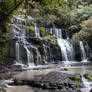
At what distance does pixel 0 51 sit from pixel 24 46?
6.71 ft

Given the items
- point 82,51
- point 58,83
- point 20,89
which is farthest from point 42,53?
point 20,89

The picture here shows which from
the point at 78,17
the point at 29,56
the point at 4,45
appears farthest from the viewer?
the point at 78,17

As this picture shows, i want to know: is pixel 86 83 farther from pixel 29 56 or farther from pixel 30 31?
pixel 30 31

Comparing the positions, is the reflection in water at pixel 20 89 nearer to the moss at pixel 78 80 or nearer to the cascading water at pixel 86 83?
the moss at pixel 78 80

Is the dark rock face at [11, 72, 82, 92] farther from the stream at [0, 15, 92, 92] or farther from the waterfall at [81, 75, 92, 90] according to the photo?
the stream at [0, 15, 92, 92]

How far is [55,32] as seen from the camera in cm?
2127

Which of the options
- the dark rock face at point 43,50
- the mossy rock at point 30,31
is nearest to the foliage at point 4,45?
the dark rock face at point 43,50

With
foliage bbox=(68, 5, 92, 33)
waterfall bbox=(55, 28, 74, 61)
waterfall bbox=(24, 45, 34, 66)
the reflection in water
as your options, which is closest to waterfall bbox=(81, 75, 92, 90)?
the reflection in water

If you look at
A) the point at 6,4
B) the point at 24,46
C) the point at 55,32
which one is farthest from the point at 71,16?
the point at 6,4

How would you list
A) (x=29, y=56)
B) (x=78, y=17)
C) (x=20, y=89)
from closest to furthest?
(x=20, y=89) < (x=29, y=56) < (x=78, y=17)

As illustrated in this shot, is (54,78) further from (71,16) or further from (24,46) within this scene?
(71,16)

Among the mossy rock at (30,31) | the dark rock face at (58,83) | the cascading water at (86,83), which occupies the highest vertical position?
the mossy rock at (30,31)

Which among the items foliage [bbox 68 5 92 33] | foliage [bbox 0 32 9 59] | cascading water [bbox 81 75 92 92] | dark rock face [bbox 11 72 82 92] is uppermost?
foliage [bbox 68 5 92 33]

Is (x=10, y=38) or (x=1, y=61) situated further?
(x=10, y=38)
